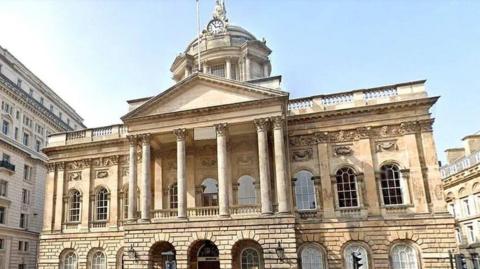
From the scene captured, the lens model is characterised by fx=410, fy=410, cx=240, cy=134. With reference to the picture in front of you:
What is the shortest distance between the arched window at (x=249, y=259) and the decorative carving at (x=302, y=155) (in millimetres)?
5770

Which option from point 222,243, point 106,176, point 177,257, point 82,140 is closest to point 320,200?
point 222,243

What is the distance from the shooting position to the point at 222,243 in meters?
21.1

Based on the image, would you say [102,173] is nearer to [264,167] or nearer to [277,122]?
[264,167]

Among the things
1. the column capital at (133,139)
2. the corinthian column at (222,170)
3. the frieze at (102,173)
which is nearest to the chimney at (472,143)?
the corinthian column at (222,170)

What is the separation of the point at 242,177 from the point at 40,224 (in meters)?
25.0

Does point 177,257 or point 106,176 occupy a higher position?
point 106,176

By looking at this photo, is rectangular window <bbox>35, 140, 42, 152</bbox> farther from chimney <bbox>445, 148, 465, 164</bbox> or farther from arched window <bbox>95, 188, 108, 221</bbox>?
chimney <bbox>445, 148, 465, 164</bbox>

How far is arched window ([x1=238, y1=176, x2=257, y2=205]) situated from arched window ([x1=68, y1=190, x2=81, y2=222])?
11323mm

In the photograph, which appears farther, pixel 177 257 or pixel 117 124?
pixel 117 124

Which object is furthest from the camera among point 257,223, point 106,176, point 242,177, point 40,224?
point 40,224

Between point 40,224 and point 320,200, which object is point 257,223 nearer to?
point 320,200

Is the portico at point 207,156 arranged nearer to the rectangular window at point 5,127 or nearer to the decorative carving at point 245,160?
the decorative carving at point 245,160

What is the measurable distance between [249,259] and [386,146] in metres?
9.85

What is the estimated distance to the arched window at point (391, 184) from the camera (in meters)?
22.2
